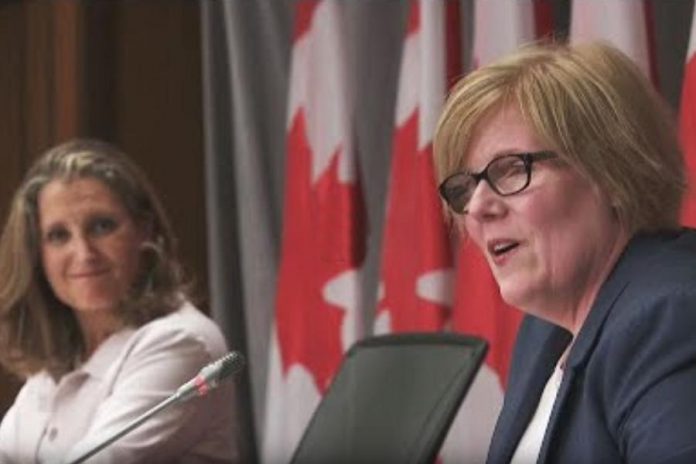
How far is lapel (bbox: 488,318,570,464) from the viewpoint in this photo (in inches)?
71.9

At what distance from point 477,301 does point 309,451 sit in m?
0.74

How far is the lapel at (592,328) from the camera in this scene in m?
1.56

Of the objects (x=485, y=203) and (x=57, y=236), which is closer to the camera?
(x=485, y=203)

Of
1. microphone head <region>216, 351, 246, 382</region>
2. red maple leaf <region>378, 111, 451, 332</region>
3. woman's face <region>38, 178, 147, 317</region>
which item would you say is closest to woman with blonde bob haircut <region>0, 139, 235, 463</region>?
woman's face <region>38, 178, 147, 317</region>

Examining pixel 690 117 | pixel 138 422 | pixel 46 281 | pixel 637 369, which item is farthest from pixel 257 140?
pixel 637 369

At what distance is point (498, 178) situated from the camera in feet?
5.48

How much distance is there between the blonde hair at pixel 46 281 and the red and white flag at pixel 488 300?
693 millimetres

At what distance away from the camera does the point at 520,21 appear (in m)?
2.96

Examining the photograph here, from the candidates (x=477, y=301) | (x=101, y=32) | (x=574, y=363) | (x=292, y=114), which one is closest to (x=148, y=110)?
(x=101, y=32)

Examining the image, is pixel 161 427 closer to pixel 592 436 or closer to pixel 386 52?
pixel 592 436

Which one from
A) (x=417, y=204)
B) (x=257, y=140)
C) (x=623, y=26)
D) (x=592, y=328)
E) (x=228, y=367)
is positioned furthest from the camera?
(x=257, y=140)

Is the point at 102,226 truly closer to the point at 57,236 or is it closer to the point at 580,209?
the point at 57,236

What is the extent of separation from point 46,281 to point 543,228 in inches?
64.4

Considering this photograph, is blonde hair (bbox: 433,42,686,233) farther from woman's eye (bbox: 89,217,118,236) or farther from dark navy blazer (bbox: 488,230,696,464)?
woman's eye (bbox: 89,217,118,236)
